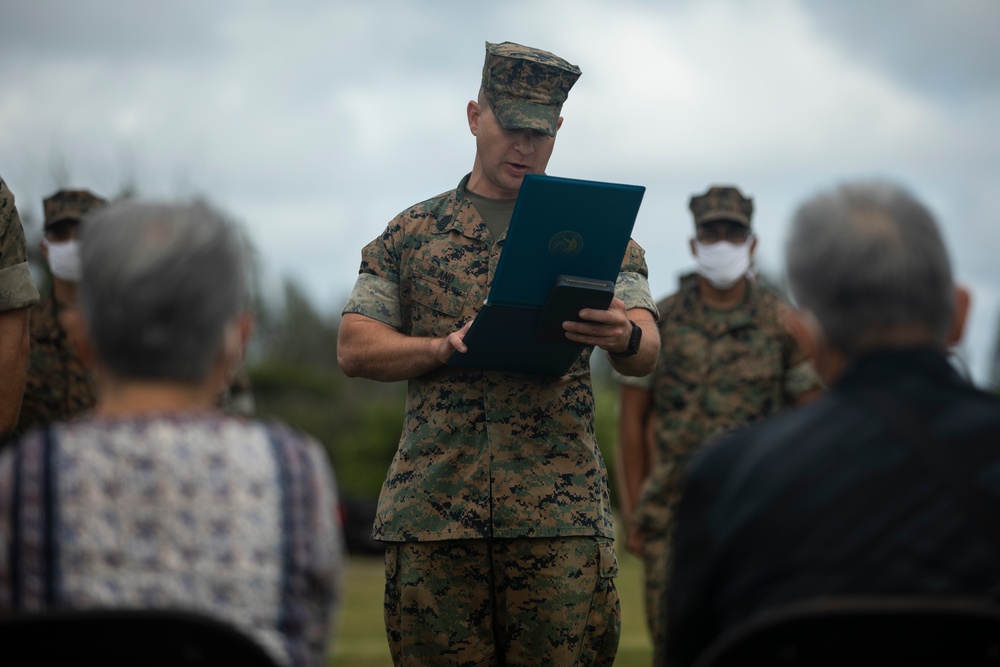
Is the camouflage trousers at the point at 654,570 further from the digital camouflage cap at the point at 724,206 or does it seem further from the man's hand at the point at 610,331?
the man's hand at the point at 610,331

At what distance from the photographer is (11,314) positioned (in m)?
4.45

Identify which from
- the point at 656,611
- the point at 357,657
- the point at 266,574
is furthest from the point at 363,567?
the point at 266,574

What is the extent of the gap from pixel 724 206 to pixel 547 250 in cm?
368

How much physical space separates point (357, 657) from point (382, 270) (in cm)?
531

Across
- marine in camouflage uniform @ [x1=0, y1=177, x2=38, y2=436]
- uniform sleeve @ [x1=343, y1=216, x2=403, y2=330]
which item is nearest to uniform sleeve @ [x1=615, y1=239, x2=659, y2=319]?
uniform sleeve @ [x1=343, y1=216, x2=403, y2=330]

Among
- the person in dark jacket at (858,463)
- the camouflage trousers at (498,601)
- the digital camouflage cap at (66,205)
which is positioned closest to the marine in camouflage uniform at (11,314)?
the camouflage trousers at (498,601)

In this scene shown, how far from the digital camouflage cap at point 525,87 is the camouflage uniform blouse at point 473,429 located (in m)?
0.37

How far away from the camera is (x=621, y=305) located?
4.02 meters

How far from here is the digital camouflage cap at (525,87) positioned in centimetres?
442

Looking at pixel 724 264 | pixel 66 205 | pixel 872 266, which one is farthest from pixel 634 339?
pixel 66 205

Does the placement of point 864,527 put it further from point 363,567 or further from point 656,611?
point 363,567

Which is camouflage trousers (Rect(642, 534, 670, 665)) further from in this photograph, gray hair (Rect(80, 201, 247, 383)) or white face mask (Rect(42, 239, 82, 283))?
gray hair (Rect(80, 201, 247, 383))

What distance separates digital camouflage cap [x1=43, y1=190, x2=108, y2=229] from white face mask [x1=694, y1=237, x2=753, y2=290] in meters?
3.23

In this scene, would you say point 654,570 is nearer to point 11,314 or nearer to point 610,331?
point 610,331
